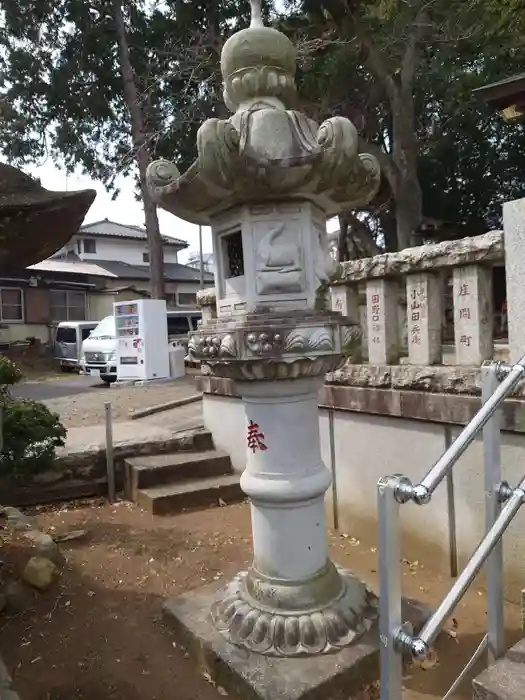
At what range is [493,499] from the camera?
2094mm

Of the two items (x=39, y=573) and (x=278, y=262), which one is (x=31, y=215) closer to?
(x=278, y=262)

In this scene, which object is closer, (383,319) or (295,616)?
(295,616)

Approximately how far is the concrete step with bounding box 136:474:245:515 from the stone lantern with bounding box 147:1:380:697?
2454 mm

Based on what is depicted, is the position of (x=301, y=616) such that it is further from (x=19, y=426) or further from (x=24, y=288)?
(x=24, y=288)

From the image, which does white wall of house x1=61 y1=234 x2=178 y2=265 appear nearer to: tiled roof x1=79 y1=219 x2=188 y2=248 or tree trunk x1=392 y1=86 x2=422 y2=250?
tiled roof x1=79 y1=219 x2=188 y2=248

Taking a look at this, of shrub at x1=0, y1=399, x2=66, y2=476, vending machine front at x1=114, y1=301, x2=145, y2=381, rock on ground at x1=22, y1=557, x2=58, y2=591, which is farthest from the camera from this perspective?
vending machine front at x1=114, y1=301, x2=145, y2=381

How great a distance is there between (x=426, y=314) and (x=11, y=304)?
872 inches

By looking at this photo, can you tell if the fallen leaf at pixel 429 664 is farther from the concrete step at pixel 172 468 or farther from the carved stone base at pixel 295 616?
the concrete step at pixel 172 468

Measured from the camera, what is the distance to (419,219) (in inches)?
465

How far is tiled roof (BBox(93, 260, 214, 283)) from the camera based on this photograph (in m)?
28.3

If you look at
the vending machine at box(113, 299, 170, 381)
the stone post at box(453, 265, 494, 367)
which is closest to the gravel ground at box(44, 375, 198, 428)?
the vending machine at box(113, 299, 170, 381)

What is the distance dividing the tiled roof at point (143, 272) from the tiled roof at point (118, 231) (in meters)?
1.75

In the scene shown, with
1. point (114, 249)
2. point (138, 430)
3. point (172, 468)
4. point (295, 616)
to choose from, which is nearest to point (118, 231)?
point (114, 249)

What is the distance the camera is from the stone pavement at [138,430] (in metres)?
6.36
